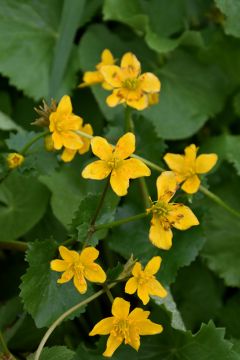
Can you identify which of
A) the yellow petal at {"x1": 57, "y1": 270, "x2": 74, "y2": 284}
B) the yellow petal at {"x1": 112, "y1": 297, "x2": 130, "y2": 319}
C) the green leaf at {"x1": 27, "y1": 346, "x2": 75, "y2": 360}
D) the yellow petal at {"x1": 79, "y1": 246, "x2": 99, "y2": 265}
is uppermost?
the yellow petal at {"x1": 79, "y1": 246, "x2": 99, "y2": 265}

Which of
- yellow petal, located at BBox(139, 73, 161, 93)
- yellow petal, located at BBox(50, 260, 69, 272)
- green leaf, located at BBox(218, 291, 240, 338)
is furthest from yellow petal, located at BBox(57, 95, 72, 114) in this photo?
green leaf, located at BBox(218, 291, 240, 338)

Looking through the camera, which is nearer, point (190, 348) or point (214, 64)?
point (190, 348)

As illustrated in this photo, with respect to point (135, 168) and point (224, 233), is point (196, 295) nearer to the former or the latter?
point (224, 233)

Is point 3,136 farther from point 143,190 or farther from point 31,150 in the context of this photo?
point 143,190

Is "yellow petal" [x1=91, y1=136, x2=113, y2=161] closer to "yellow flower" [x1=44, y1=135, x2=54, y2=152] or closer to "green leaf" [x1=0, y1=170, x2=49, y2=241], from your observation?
"yellow flower" [x1=44, y1=135, x2=54, y2=152]

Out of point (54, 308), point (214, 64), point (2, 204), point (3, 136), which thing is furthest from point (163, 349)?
point (214, 64)
